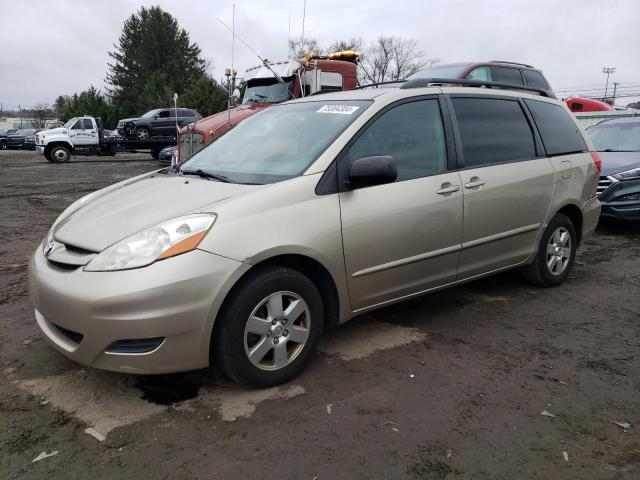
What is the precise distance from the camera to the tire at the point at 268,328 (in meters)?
2.65

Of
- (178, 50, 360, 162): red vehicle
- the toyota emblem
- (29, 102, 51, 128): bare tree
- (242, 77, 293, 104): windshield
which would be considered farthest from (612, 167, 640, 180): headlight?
(29, 102, 51, 128): bare tree

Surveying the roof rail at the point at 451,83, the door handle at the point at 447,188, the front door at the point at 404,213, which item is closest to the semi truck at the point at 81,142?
the roof rail at the point at 451,83

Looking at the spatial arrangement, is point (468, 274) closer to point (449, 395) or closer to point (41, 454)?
point (449, 395)

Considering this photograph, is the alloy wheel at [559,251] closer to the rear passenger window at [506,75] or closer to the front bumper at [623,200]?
the front bumper at [623,200]

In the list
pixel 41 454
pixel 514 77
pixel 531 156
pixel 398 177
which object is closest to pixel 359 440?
pixel 41 454

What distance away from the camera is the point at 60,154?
22.0m

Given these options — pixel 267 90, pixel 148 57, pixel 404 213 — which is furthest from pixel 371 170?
pixel 148 57

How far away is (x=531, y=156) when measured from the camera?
4.25 metres

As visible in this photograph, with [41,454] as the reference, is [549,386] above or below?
below

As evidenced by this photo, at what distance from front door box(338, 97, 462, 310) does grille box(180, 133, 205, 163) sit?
6.31m

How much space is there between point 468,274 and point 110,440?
8.66 feet

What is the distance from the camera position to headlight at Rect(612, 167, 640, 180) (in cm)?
694

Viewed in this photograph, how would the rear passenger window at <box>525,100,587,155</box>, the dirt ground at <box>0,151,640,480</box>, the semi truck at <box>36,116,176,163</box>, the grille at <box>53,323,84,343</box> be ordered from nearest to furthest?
the dirt ground at <box>0,151,640,480</box>
the grille at <box>53,323,84,343</box>
the rear passenger window at <box>525,100,587,155</box>
the semi truck at <box>36,116,176,163</box>

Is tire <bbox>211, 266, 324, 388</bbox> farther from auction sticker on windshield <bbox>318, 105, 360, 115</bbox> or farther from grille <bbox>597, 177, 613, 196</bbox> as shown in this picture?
grille <bbox>597, 177, 613, 196</bbox>
